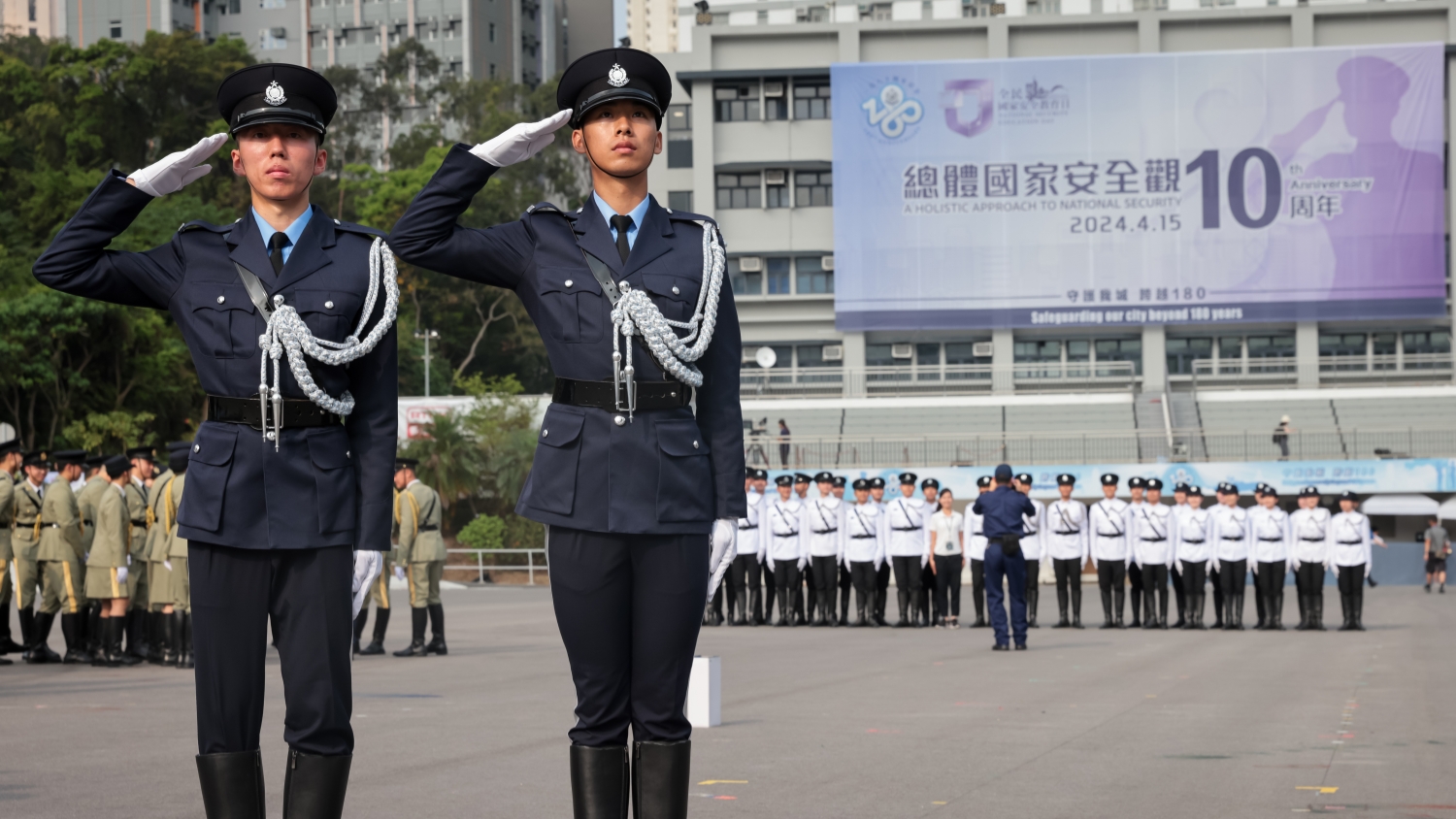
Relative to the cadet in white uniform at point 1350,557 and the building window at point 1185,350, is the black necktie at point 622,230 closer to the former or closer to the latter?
the cadet in white uniform at point 1350,557

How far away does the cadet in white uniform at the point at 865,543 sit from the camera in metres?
21.7

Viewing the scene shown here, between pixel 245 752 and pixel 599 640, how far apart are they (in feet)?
3.34

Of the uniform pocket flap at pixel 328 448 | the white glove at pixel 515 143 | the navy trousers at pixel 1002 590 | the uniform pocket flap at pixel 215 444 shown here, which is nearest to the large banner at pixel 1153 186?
the navy trousers at pixel 1002 590

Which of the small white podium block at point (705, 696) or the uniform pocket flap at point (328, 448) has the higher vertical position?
the uniform pocket flap at point (328, 448)

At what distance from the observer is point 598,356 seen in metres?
4.83

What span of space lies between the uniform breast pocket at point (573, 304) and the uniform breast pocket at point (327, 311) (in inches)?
21.9

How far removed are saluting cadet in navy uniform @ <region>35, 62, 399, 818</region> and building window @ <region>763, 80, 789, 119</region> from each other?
162ft

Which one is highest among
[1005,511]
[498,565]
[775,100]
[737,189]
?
[775,100]

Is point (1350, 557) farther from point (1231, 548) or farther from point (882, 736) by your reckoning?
point (882, 736)

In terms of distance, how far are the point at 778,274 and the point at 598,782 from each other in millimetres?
49433

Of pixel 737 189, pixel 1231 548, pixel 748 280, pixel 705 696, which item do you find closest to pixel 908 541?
pixel 1231 548

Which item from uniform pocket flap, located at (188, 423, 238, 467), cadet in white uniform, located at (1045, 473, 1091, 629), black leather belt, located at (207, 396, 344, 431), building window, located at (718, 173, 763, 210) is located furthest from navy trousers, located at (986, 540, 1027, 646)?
building window, located at (718, 173, 763, 210)

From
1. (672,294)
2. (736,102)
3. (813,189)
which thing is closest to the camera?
(672,294)

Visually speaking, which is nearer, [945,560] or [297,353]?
[297,353]
